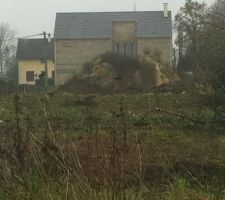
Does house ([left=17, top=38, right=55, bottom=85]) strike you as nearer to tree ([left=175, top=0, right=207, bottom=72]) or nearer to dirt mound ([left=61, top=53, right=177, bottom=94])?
tree ([left=175, top=0, right=207, bottom=72])

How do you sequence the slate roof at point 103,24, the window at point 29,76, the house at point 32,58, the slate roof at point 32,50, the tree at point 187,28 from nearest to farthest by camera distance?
the tree at point 187,28 < the slate roof at point 103,24 < the window at point 29,76 < the house at point 32,58 < the slate roof at point 32,50

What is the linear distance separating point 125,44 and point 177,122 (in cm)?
5267

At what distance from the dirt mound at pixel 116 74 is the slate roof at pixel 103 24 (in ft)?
76.6

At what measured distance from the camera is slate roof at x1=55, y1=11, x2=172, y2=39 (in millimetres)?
67875

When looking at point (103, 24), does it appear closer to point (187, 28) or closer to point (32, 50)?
point (187, 28)

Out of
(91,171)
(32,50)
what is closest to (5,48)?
(32,50)

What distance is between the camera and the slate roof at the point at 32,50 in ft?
267

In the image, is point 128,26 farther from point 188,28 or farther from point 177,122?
point 177,122

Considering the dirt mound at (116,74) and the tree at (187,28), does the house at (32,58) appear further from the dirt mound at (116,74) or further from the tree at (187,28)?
the dirt mound at (116,74)

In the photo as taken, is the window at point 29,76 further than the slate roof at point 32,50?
No

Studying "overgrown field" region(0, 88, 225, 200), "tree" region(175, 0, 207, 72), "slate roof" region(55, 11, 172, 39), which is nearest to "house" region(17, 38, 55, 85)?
"slate roof" region(55, 11, 172, 39)

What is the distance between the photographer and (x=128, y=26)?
225ft

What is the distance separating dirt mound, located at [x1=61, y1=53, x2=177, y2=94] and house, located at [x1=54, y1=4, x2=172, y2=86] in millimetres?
20894

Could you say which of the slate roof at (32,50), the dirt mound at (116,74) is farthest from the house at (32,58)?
the dirt mound at (116,74)
